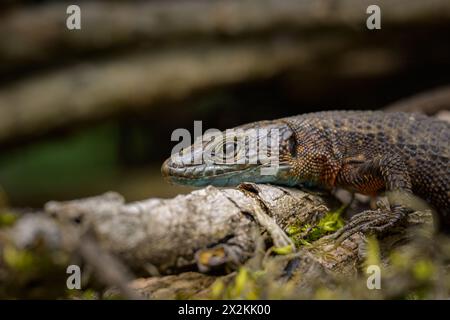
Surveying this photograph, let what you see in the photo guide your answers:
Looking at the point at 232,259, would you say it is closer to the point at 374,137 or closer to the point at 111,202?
the point at 111,202

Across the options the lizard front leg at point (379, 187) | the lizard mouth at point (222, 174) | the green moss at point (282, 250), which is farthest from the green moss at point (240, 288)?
the lizard mouth at point (222, 174)

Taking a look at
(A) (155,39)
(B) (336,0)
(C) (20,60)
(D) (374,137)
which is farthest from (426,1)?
(C) (20,60)

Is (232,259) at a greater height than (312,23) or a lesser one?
lesser

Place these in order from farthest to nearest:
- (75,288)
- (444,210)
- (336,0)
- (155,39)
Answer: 1. (155,39)
2. (336,0)
3. (444,210)
4. (75,288)

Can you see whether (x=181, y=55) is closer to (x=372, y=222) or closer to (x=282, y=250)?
(x=372, y=222)

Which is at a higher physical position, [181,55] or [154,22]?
[154,22]

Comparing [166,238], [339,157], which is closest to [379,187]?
[339,157]

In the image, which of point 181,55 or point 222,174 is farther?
point 181,55
